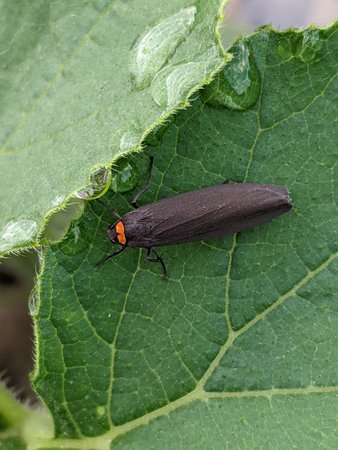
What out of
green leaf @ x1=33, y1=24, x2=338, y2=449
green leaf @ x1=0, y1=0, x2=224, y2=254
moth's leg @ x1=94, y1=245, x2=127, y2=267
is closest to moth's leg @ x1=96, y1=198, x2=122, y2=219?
green leaf @ x1=33, y1=24, x2=338, y2=449

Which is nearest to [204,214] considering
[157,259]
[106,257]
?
[157,259]

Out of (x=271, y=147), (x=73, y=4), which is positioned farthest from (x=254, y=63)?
(x=73, y=4)

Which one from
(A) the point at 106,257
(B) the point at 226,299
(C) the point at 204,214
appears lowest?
(B) the point at 226,299

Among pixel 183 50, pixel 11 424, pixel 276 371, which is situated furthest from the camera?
pixel 11 424

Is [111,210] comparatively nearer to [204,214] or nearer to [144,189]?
[144,189]

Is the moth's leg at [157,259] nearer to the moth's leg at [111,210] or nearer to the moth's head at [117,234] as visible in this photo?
the moth's head at [117,234]

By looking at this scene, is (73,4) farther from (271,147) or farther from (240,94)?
(271,147)
